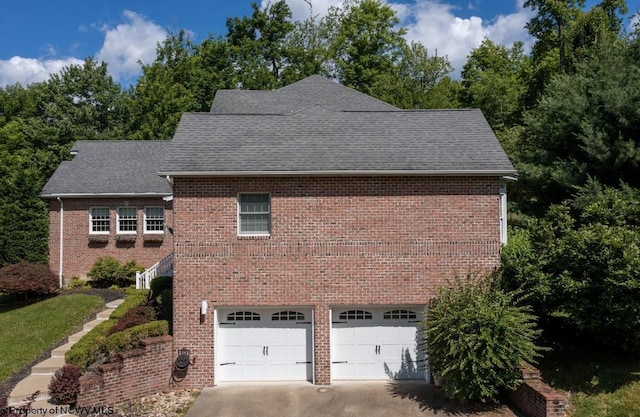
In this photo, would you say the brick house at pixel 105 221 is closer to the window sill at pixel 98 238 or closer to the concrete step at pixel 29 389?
the window sill at pixel 98 238

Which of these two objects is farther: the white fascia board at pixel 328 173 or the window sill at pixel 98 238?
the window sill at pixel 98 238

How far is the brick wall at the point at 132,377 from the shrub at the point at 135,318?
1.64m

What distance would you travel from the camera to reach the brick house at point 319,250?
12062 mm

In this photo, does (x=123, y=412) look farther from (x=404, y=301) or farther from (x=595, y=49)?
(x=595, y=49)

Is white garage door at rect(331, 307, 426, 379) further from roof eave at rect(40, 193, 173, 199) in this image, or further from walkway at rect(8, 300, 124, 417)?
roof eave at rect(40, 193, 173, 199)

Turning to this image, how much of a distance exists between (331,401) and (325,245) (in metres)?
3.79

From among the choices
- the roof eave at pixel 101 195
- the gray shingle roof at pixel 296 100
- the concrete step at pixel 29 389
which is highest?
the gray shingle roof at pixel 296 100

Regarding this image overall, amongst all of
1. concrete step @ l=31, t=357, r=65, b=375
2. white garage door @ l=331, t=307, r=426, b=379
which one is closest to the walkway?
concrete step @ l=31, t=357, r=65, b=375

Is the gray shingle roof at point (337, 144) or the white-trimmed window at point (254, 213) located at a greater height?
the gray shingle roof at point (337, 144)

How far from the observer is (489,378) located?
10.3m

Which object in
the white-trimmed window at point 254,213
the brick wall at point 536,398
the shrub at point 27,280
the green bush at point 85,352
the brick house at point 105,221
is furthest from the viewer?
the brick house at point 105,221

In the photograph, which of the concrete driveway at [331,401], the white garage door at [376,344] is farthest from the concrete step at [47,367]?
the white garage door at [376,344]

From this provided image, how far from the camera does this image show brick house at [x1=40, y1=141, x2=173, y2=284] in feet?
71.9

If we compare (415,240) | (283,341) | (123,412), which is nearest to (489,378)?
(415,240)
